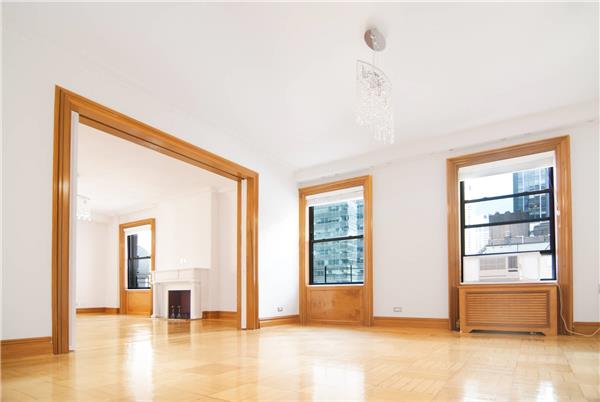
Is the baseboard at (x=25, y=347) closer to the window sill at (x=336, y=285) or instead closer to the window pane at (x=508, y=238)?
the window sill at (x=336, y=285)

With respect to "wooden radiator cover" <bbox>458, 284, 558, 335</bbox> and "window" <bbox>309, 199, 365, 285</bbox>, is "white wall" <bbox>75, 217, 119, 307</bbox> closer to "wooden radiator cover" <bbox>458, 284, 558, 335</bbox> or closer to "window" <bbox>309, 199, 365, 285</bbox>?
"window" <bbox>309, 199, 365, 285</bbox>

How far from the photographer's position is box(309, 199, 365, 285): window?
6848 mm

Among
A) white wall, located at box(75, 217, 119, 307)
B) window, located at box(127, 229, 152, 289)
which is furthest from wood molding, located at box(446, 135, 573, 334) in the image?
white wall, located at box(75, 217, 119, 307)

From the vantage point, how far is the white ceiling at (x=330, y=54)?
3.32m

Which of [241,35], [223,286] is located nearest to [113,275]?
[223,286]

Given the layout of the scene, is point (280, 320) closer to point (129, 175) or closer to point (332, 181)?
point (332, 181)

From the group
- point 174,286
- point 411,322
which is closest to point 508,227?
point 411,322

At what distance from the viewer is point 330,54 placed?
387 centimetres

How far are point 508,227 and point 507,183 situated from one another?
1.90 ft

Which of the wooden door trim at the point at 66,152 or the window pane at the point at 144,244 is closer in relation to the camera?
the wooden door trim at the point at 66,152

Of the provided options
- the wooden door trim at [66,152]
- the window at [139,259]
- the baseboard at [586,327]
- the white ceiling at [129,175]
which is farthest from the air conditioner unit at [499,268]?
the window at [139,259]

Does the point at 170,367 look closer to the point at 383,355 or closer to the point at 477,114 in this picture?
the point at 383,355

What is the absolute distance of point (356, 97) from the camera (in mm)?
4727

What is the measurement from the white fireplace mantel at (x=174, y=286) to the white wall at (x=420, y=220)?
3921 mm
